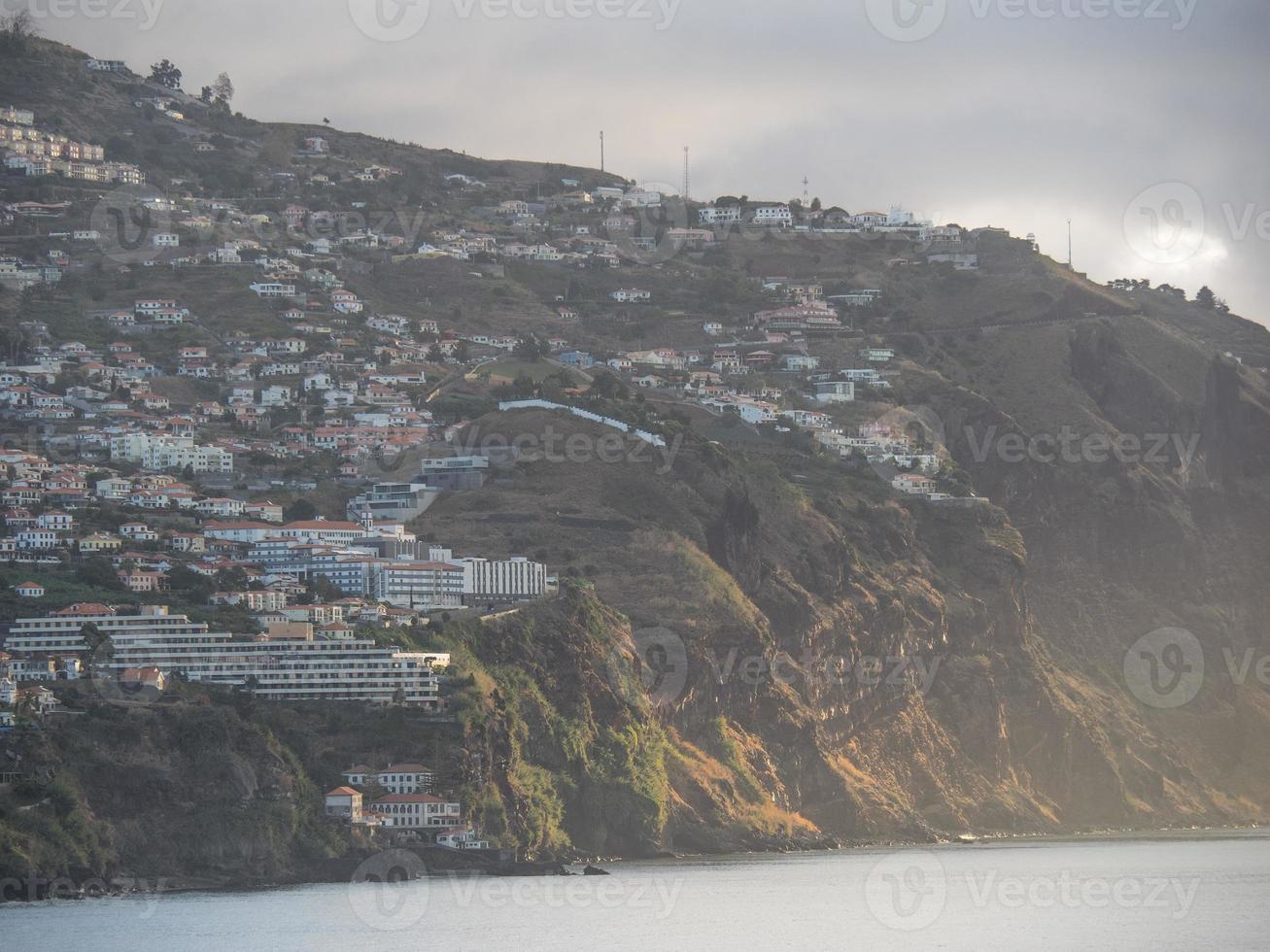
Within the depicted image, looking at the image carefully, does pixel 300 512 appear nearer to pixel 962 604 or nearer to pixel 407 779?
pixel 962 604

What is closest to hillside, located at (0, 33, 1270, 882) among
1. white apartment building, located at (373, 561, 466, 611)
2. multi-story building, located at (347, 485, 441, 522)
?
multi-story building, located at (347, 485, 441, 522)

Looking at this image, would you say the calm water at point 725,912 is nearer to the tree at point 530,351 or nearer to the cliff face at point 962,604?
the cliff face at point 962,604

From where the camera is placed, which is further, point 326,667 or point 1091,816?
point 1091,816

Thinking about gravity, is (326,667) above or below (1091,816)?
above

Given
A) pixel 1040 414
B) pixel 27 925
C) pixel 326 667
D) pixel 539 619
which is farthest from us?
pixel 1040 414

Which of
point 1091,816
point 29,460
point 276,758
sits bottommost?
point 1091,816

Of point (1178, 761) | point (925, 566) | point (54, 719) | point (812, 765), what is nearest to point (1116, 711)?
point (1178, 761)

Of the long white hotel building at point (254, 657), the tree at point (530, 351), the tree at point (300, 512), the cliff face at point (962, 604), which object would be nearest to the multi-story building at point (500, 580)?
the cliff face at point (962, 604)

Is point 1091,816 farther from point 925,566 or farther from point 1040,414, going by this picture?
point 1040,414

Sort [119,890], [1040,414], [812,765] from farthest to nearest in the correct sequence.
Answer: [1040,414]
[812,765]
[119,890]
